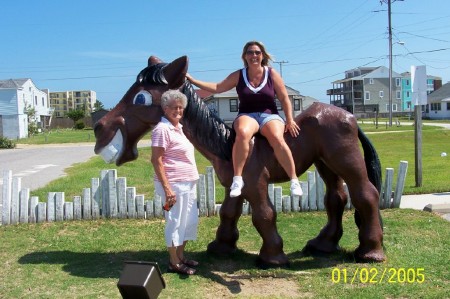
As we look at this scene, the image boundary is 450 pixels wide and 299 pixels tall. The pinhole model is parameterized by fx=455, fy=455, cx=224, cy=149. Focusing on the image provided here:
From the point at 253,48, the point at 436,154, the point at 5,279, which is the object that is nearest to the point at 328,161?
the point at 253,48

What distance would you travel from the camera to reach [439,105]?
5609cm

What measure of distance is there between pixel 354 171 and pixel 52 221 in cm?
448

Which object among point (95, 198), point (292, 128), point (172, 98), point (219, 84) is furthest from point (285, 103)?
point (95, 198)

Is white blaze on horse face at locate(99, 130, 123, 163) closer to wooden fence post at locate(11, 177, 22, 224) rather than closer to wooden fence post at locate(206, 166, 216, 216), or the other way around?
wooden fence post at locate(206, 166, 216, 216)

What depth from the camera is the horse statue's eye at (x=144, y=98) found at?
430 cm

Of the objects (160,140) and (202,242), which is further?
(202,242)

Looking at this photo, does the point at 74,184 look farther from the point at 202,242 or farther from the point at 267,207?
the point at 267,207

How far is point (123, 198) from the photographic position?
22.2ft

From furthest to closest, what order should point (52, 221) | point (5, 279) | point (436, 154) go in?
point (436, 154) → point (52, 221) → point (5, 279)

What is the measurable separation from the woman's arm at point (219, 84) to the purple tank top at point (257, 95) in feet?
0.34

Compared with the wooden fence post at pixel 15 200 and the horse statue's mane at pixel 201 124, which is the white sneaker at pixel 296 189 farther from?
the wooden fence post at pixel 15 200

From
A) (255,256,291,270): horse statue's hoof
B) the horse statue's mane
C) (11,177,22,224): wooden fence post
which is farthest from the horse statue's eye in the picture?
(11,177,22,224): wooden fence post

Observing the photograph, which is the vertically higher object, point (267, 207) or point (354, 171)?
point (354, 171)

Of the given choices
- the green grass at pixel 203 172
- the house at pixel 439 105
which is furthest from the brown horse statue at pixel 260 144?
the house at pixel 439 105
